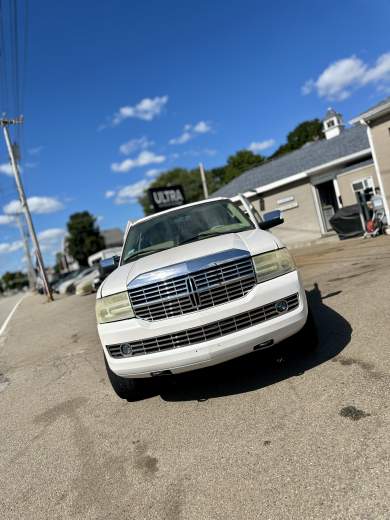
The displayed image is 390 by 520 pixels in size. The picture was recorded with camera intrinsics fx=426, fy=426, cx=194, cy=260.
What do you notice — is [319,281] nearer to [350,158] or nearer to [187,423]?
[187,423]

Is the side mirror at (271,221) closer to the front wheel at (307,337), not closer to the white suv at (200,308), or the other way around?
the white suv at (200,308)

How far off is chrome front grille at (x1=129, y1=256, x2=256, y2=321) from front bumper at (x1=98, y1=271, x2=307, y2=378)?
0.18ft

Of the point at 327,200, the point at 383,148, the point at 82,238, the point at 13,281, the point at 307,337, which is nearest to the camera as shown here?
the point at 307,337

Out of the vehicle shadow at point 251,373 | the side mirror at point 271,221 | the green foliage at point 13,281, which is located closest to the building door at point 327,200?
the side mirror at point 271,221

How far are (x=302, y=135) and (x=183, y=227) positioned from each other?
6500 centimetres

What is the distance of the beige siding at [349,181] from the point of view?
16016 millimetres

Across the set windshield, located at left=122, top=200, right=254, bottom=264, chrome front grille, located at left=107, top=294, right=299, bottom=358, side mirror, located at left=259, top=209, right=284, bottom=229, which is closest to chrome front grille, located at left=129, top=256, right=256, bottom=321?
chrome front grille, located at left=107, top=294, right=299, bottom=358

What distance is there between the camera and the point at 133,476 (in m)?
2.85

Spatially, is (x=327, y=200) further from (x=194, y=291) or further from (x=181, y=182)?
(x=181, y=182)

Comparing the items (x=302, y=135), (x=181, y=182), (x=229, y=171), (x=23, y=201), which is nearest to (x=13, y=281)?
(x=181, y=182)

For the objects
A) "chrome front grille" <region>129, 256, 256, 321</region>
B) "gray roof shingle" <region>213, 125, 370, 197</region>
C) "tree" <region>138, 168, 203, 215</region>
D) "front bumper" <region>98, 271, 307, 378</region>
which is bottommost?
"front bumper" <region>98, 271, 307, 378</region>

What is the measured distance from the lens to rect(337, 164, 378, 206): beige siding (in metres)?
16.0

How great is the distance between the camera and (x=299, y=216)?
19141 mm

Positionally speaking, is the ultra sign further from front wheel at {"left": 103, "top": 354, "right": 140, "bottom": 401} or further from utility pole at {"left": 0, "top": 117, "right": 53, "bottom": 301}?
front wheel at {"left": 103, "top": 354, "right": 140, "bottom": 401}
